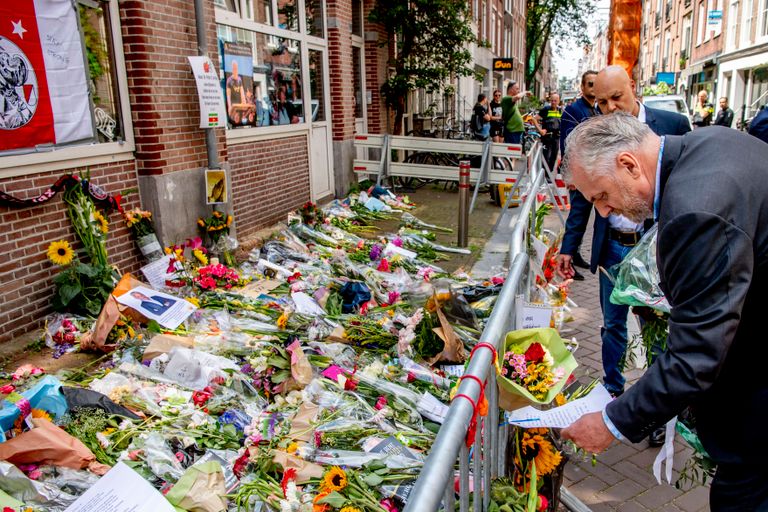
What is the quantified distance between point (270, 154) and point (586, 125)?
7.18 meters

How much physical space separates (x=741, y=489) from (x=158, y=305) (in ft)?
13.6

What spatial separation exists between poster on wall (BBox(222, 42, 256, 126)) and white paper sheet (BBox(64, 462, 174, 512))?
19.2 feet

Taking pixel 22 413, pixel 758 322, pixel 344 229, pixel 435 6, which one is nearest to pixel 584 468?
pixel 758 322

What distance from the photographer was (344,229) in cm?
873

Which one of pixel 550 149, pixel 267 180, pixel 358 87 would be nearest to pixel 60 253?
pixel 267 180

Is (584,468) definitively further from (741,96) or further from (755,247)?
(741,96)

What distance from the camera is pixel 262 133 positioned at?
27.5 ft

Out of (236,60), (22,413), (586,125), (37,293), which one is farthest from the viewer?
(236,60)

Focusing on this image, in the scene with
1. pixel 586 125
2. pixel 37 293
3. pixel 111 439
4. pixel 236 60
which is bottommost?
pixel 111 439

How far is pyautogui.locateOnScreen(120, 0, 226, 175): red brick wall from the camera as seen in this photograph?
5.73 meters

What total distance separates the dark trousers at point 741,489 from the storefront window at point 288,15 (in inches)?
333

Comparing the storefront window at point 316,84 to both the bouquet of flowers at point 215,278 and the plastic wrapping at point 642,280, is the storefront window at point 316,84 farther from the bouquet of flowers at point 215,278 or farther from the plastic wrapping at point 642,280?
the plastic wrapping at point 642,280

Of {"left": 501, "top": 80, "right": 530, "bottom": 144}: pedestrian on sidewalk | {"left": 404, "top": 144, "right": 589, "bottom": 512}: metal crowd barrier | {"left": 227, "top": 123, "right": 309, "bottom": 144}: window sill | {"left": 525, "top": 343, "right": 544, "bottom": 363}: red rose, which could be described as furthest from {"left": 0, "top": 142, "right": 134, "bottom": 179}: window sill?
{"left": 501, "top": 80, "right": 530, "bottom": 144}: pedestrian on sidewalk

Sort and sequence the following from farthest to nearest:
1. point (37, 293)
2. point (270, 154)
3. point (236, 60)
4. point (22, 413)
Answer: point (270, 154) < point (236, 60) < point (37, 293) < point (22, 413)
